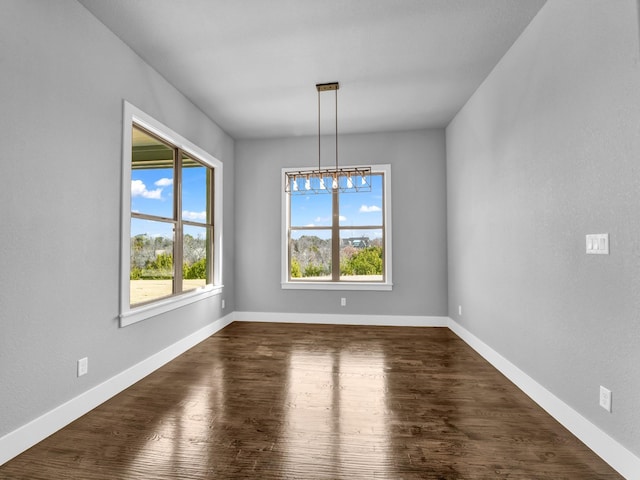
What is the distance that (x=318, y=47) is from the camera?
2879mm

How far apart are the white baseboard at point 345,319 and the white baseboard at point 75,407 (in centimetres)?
165

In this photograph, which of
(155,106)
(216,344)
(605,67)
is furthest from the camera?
(216,344)

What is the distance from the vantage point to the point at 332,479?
67.1 inches

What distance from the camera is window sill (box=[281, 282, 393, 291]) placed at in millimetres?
4977

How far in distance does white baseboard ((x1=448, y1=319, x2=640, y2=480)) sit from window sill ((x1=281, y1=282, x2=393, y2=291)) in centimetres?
185

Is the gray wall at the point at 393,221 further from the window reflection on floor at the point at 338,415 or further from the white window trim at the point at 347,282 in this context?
the window reflection on floor at the point at 338,415

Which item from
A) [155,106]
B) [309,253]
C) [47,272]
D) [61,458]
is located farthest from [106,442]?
[309,253]

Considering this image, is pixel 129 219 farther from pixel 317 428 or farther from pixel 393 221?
pixel 393 221

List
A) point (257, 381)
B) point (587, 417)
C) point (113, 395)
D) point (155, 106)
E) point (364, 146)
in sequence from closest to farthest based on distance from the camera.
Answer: point (587, 417) < point (113, 395) < point (257, 381) < point (155, 106) < point (364, 146)

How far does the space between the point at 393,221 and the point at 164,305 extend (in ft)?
→ 10.8

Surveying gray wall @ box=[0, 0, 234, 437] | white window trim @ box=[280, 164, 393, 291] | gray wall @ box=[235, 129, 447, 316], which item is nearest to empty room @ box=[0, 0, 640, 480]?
gray wall @ box=[0, 0, 234, 437]

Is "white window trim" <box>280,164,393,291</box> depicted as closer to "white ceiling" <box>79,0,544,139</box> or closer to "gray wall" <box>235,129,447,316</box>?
"gray wall" <box>235,129,447,316</box>

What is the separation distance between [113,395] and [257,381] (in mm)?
1128

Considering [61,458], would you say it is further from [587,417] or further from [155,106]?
[587,417]
